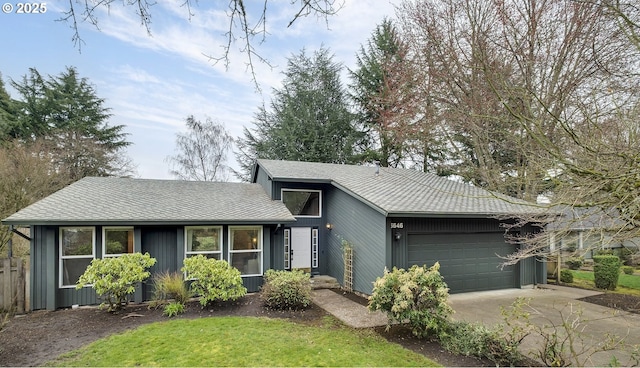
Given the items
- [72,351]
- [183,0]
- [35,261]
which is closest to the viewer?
[183,0]

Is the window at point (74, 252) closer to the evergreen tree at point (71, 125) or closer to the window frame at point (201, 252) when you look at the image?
the window frame at point (201, 252)

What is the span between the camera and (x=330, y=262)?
465 inches

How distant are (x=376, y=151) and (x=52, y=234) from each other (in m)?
15.8

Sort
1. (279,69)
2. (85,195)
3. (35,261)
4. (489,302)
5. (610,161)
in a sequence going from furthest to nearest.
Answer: (85,195) < (489,302) < (35,261) < (610,161) < (279,69)

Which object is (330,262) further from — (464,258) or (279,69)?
(279,69)

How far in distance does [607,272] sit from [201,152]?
20.1 metres

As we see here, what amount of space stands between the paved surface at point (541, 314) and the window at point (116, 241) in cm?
515

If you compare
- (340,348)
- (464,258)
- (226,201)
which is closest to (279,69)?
(340,348)

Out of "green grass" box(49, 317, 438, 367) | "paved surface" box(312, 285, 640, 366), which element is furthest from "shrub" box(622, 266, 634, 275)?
"green grass" box(49, 317, 438, 367)

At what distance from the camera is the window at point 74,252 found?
8.29 m

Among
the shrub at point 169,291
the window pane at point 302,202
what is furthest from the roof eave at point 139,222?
the window pane at point 302,202

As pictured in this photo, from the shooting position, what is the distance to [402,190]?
1088 cm

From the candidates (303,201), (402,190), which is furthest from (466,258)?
(303,201)

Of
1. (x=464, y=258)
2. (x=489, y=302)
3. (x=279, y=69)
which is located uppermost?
(x=279, y=69)
